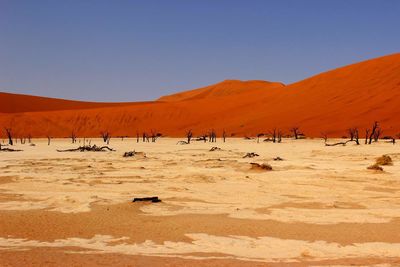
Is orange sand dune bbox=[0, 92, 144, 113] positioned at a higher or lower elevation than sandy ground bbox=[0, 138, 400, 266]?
higher

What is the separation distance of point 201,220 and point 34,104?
111m

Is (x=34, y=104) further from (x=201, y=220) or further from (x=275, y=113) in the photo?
(x=201, y=220)

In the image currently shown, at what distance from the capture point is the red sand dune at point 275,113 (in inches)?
2005

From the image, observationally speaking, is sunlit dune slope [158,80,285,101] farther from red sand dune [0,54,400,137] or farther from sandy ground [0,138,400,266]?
sandy ground [0,138,400,266]

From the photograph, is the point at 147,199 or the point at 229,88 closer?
the point at 147,199

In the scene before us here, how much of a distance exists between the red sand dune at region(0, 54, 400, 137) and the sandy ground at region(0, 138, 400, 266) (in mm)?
33787

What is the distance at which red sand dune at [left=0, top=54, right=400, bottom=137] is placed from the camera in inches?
2005

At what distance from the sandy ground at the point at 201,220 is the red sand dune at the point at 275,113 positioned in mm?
33787

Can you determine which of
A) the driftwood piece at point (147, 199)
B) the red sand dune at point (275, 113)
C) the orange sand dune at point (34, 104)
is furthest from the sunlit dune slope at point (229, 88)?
the driftwood piece at point (147, 199)

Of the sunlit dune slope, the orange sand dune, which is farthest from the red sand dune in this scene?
the sunlit dune slope

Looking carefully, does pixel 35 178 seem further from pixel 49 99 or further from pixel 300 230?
pixel 49 99

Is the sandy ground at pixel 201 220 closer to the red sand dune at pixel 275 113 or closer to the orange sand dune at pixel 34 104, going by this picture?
the red sand dune at pixel 275 113

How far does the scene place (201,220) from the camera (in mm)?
8000

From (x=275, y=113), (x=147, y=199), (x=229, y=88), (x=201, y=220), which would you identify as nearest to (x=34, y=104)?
(x=229, y=88)
